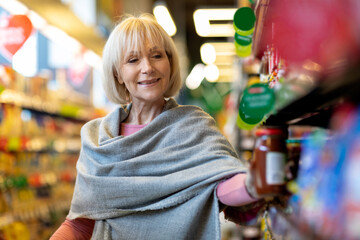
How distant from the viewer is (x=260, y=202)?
1465 mm

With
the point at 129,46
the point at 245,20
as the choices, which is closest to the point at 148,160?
the point at 129,46

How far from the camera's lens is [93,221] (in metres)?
2.06

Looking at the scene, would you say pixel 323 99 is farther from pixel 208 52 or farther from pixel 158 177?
pixel 208 52

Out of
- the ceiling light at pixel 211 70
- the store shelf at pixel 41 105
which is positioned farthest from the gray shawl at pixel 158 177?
the ceiling light at pixel 211 70

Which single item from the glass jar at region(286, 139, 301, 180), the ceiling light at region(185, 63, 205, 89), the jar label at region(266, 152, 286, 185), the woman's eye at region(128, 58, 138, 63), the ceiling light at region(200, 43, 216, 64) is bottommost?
the ceiling light at region(185, 63, 205, 89)

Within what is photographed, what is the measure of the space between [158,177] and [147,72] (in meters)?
0.43

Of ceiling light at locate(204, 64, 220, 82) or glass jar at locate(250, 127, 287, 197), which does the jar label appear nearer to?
glass jar at locate(250, 127, 287, 197)

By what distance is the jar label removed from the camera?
111cm

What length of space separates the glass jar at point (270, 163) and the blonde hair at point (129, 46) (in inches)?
35.9

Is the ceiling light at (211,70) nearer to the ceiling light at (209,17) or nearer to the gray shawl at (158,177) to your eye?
the ceiling light at (209,17)

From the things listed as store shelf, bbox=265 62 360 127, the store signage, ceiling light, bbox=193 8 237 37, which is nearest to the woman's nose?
store shelf, bbox=265 62 360 127

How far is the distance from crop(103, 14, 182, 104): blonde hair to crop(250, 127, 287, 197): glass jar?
0.91 metres

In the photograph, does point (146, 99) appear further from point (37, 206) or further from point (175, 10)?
point (175, 10)

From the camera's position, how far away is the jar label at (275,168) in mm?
1113
